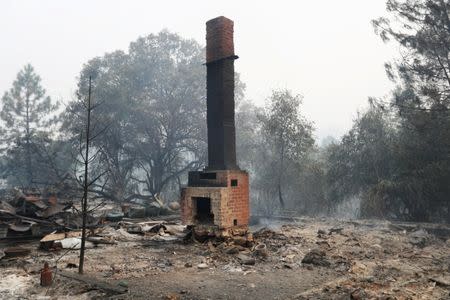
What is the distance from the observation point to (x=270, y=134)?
23406 mm

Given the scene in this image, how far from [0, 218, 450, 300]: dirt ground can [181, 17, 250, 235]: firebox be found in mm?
781

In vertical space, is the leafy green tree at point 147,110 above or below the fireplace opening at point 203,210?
above

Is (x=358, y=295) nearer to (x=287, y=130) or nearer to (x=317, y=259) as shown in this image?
(x=317, y=259)

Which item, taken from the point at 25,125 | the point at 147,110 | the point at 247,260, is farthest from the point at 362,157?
the point at 25,125

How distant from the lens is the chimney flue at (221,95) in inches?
396

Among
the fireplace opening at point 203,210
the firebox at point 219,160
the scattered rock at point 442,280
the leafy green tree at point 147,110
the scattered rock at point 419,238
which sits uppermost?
the leafy green tree at point 147,110

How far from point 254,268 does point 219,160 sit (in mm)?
3619

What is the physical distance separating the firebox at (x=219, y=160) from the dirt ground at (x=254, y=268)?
2.56 feet

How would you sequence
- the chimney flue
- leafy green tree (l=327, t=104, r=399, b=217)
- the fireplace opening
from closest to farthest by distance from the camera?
the chimney flue, the fireplace opening, leafy green tree (l=327, t=104, r=399, b=217)

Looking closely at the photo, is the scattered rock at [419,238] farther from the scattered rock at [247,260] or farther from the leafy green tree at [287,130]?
the leafy green tree at [287,130]

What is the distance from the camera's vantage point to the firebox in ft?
31.5

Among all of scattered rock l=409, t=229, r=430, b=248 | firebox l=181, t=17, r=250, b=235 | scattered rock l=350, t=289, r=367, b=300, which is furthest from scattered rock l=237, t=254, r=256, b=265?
scattered rock l=409, t=229, r=430, b=248

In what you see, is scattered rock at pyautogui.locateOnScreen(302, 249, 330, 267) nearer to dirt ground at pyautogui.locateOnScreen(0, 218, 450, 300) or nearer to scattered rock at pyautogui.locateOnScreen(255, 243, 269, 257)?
dirt ground at pyautogui.locateOnScreen(0, 218, 450, 300)

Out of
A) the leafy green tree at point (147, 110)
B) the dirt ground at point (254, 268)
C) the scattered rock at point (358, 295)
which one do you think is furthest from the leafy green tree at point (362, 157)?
the scattered rock at point (358, 295)
